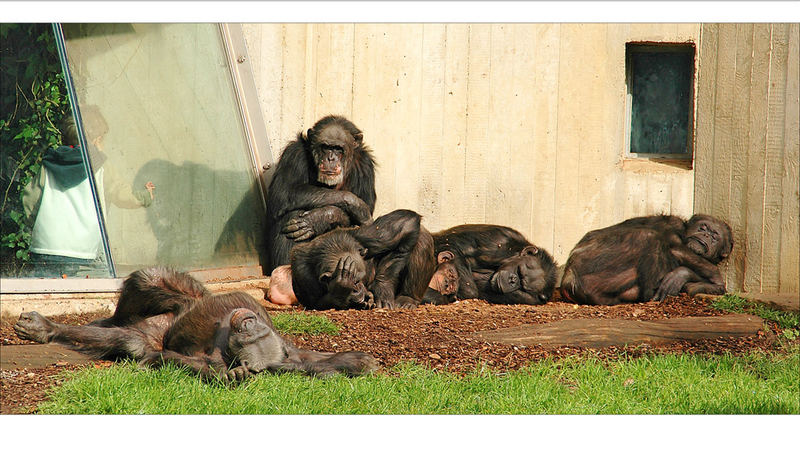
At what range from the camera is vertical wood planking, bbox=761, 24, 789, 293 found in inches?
260

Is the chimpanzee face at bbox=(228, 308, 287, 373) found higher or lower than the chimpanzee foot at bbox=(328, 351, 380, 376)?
higher

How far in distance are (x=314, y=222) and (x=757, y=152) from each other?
3.76m

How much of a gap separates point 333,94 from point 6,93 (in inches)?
130

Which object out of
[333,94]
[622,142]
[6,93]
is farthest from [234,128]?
[622,142]

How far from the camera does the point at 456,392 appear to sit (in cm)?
416

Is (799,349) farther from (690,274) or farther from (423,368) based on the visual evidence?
(423,368)

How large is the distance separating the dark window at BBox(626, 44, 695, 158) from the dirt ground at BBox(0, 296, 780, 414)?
2.51 meters

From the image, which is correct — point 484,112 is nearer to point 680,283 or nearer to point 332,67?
point 332,67

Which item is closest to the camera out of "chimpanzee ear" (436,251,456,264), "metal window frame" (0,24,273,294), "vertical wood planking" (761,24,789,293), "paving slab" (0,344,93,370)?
"paving slab" (0,344,93,370)

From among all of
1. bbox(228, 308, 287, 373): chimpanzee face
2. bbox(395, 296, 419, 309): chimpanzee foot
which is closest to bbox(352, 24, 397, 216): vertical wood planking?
bbox(395, 296, 419, 309): chimpanzee foot

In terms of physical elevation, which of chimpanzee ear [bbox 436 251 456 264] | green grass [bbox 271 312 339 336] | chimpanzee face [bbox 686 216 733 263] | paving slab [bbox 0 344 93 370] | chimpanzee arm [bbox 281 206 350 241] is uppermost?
chimpanzee arm [bbox 281 206 350 241]

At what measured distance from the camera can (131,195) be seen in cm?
629

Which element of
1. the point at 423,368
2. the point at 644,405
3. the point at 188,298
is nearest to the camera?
the point at 644,405

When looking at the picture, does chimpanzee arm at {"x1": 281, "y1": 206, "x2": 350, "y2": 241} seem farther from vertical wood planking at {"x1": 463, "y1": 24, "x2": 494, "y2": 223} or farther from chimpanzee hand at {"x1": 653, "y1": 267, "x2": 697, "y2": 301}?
chimpanzee hand at {"x1": 653, "y1": 267, "x2": 697, "y2": 301}
